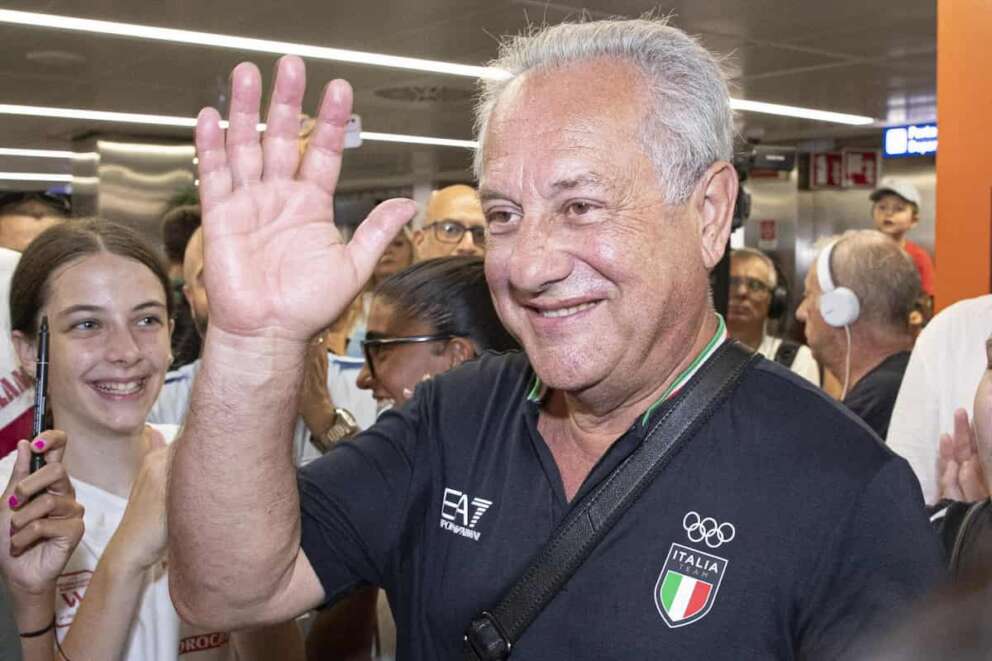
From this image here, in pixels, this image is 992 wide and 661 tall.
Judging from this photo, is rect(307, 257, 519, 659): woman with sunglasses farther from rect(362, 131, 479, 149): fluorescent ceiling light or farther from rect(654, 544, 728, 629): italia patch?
rect(362, 131, 479, 149): fluorescent ceiling light

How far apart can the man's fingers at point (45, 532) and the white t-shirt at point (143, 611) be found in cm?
18

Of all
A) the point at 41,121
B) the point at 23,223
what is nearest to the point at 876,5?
the point at 23,223

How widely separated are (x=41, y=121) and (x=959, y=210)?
10575 mm

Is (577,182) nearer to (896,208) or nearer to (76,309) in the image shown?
(76,309)

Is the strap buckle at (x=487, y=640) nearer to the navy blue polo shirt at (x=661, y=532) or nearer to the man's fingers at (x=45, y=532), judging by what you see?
the navy blue polo shirt at (x=661, y=532)

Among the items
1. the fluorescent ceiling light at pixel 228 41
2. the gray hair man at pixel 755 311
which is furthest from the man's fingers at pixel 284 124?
the fluorescent ceiling light at pixel 228 41

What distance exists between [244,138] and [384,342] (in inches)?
47.8

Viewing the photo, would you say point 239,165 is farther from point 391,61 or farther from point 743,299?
point 391,61

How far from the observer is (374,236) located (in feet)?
4.44

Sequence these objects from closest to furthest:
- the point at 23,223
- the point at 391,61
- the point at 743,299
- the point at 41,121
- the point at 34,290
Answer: the point at 34,290 < the point at 23,223 < the point at 743,299 < the point at 391,61 < the point at 41,121

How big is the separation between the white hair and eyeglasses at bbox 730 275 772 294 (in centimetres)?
371

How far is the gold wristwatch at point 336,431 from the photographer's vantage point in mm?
3053

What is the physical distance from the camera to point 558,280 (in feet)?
4.49

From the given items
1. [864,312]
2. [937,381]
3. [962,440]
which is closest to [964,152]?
[864,312]
